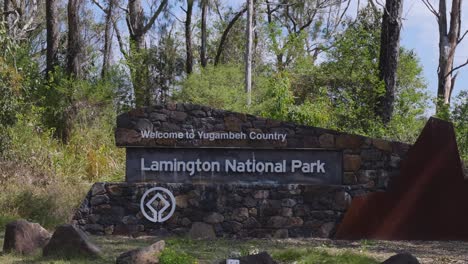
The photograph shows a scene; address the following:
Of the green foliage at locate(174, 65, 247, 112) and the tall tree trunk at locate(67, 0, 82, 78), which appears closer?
the tall tree trunk at locate(67, 0, 82, 78)

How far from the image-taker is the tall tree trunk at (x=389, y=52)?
20.5m

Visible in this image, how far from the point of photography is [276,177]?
13938 millimetres

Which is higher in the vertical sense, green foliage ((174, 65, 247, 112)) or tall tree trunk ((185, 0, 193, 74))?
tall tree trunk ((185, 0, 193, 74))

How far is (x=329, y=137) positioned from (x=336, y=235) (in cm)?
177

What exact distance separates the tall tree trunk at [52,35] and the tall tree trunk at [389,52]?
38.4ft

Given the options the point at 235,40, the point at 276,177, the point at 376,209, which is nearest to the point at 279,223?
the point at 276,177

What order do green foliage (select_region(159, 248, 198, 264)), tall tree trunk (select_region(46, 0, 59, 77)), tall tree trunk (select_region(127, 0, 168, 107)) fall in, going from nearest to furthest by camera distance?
green foliage (select_region(159, 248, 198, 264)) < tall tree trunk (select_region(46, 0, 59, 77)) < tall tree trunk (select_region(127, 0, 168, 107))

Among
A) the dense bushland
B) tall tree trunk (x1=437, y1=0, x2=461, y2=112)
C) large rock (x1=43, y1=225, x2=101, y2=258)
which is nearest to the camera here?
large rock (x1=43, y1=225, x2=101, y2=258)

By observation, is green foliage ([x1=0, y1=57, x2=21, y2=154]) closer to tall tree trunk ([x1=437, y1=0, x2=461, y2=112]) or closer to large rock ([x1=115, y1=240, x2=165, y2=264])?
large rock ([x1=115, y1=240, x2=165, y2=264])

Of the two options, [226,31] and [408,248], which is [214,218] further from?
[226,31]

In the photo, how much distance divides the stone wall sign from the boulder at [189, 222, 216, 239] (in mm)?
803

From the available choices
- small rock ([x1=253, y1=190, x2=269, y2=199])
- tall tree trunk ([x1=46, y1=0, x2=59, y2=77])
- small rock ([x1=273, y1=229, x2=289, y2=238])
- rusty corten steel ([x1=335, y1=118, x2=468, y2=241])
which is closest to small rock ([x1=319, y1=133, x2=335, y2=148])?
rusty corten steel ([x1=335, y1=118, x2=468, y2=241])

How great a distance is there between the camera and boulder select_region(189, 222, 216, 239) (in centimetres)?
1371

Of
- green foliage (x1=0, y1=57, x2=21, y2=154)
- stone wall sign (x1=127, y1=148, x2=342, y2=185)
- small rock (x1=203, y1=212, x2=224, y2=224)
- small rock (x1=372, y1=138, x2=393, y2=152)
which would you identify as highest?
green foliage (x1=0, y1=57, x2=21, y2=154)
